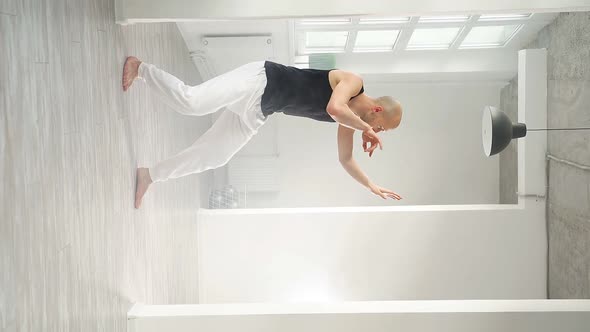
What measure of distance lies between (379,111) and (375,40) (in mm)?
2521

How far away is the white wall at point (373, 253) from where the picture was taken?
4.92m

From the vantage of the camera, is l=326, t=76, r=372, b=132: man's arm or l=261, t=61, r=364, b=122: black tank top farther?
l=261, t=61, r=364, b=122: black tank top

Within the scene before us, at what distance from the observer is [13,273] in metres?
1.75

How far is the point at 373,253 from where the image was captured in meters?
5.07

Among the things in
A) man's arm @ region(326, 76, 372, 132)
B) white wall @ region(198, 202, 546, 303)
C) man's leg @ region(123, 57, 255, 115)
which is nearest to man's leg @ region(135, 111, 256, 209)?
man's leg @ region(123, 57, 255, 115)

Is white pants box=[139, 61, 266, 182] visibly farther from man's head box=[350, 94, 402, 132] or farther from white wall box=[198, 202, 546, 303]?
white wall box=[198, 202, 546, 303]

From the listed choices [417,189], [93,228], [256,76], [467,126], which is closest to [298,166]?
[417,189]

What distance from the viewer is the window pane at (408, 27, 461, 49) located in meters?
4.95

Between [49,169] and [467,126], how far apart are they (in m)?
5.09

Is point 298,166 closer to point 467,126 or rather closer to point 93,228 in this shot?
point 467,126

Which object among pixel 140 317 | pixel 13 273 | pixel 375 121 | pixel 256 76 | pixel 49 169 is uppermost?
pixel 256 76

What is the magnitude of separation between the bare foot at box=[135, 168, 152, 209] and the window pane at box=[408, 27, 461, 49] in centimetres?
281

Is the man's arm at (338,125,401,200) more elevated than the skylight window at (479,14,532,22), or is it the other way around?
the skylight window at (479,14,532,22)

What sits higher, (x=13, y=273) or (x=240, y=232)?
(x=13, y=273)
